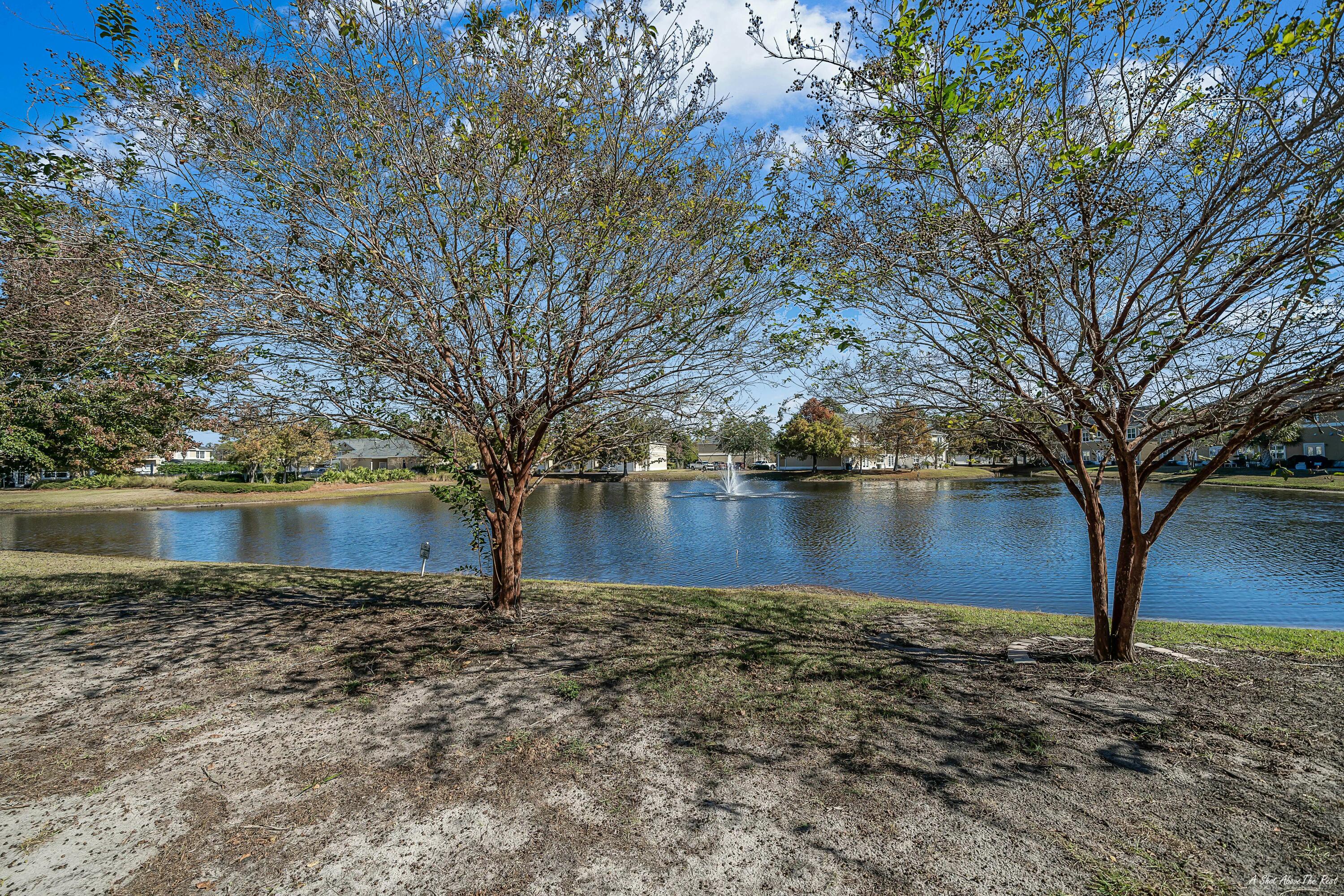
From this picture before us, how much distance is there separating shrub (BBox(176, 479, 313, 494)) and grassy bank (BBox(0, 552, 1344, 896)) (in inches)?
1670

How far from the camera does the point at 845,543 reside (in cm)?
2041

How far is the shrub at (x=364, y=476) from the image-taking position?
50.9 metres

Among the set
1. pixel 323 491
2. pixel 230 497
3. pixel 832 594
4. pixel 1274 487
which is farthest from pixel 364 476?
pixel 1274 487

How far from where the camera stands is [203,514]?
→ 32.3m

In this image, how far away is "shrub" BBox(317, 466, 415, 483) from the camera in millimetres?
50906

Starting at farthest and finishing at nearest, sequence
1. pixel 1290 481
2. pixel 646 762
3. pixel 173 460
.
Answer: pixel 173 460
pixel 1290 481
pixel 646 762

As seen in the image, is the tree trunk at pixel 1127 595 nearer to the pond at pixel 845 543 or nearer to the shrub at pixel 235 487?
the pond at pixel 845 543

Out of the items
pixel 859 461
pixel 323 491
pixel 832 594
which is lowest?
pixel 832 594

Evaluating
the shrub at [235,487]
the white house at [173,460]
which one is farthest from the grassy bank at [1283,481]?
the white house at [173,460]

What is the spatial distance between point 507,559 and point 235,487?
47.5 meters

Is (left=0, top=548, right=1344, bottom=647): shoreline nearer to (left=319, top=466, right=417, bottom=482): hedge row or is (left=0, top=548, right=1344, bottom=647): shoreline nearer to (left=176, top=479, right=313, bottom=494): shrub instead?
(left=176, top=479, right=313, bottom=494): shrub

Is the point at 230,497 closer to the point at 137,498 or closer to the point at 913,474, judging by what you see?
the point at 137,498

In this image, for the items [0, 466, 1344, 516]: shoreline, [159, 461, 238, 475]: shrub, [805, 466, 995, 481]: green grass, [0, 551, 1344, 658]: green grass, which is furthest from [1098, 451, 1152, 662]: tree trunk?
[159, 461, 238, 475]: shrub

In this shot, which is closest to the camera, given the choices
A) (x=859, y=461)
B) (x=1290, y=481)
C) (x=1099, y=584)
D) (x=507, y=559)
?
(x=1099, y=584)
